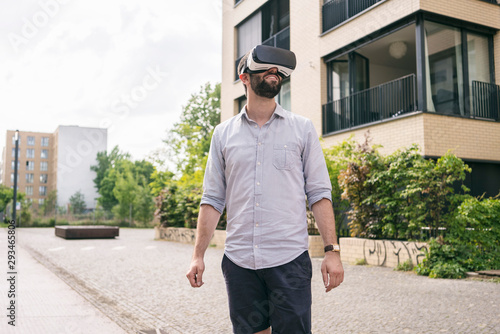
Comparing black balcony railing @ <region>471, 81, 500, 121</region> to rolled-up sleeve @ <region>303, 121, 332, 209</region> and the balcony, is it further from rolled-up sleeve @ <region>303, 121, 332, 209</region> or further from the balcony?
rolled-up sleeve @ <region>303, 121, 332, 209</region>

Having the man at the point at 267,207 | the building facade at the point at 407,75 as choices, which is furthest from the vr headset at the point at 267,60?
the building facade at the point at 407,75

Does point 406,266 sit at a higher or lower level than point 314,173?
lower

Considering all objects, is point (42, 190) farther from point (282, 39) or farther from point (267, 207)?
point (267, 207)

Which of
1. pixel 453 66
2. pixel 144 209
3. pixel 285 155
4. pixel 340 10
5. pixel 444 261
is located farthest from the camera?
pixel 144 209

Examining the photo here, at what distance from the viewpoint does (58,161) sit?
89.8 meters

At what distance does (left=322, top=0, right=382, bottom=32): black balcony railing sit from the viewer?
1375 centimetres

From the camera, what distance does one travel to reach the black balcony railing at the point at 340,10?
13.7 meters

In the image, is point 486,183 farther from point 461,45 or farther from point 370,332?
point 370,332

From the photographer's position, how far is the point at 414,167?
916 centimetres

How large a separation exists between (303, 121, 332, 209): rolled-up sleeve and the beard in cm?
27

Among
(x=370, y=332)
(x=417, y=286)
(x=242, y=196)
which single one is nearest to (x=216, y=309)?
(x=370, y=332)

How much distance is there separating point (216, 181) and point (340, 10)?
1341 centimetres

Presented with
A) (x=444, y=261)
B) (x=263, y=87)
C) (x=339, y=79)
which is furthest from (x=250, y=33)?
(x=263, y=87)

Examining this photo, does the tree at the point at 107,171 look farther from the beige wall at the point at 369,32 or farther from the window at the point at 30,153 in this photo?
the beige wall at the point at 369,32
